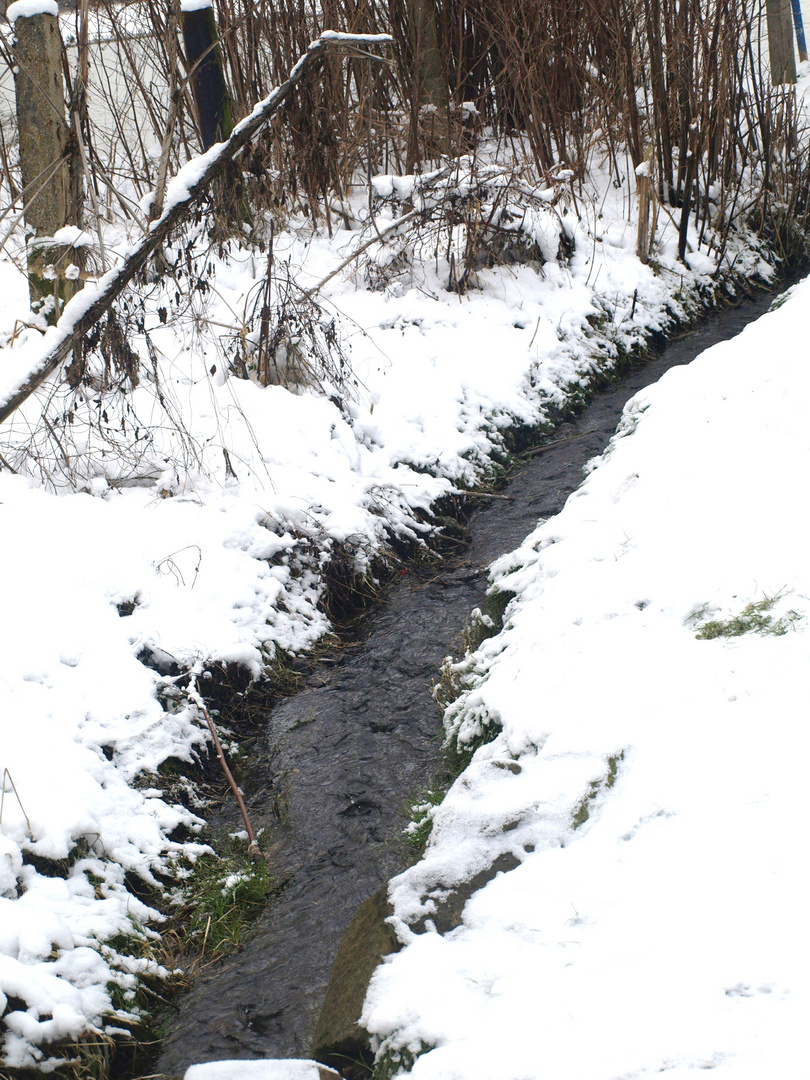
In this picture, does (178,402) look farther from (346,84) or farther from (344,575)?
(346,84)

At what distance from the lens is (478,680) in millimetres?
3346

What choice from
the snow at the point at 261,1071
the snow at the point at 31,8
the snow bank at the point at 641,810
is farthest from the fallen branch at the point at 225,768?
the snow at the point at 31,8

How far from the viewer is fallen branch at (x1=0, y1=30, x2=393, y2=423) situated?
376 cm

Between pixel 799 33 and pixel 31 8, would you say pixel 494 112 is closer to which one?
pixel 31 8

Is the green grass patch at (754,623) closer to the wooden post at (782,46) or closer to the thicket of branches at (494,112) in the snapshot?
the thicket of branches at (494,112)

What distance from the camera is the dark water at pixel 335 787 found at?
96.1 inches

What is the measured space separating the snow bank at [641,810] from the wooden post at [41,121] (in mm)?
3294

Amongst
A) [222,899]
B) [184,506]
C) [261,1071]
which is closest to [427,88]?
[184,506]

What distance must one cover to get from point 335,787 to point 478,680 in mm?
717

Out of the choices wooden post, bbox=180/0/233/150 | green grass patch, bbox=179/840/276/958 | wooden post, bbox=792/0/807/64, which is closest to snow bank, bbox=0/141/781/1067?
green grass patch, bbox=179/840/276/958

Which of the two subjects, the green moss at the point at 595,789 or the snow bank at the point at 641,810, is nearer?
the snow bank at the point at 641,810

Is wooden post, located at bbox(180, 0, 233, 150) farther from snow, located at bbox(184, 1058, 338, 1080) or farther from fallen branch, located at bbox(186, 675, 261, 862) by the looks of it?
snow, located at bbox(184, 1058, 338, 1080)

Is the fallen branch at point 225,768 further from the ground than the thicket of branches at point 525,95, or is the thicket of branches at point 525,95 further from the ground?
the thicket of branches at point 525,95

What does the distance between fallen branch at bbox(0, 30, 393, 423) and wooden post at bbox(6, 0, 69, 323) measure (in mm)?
579
